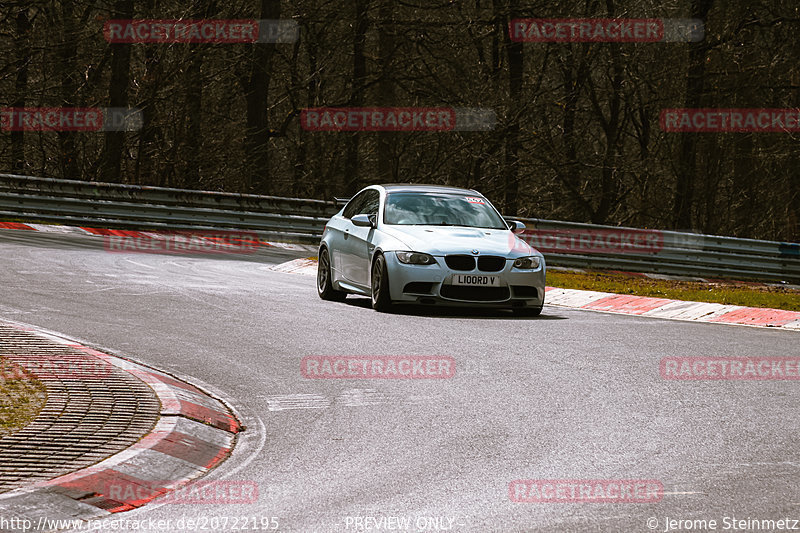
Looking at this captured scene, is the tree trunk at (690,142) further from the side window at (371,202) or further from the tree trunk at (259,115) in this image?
the side window at (371,202)

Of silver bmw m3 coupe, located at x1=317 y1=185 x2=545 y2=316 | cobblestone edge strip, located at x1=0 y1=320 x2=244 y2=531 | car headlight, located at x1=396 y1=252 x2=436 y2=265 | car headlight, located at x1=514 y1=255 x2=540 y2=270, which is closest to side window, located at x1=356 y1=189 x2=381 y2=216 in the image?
silver bmw m3 coupe, located at x1=317 y1=185 x2=545 y2=316

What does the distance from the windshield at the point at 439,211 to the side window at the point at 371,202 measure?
0.72ft

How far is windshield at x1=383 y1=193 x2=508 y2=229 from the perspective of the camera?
1480cm

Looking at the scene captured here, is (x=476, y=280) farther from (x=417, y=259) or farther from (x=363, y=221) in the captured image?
(x=363, y=221)

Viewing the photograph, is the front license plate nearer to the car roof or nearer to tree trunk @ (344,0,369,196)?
the car roof

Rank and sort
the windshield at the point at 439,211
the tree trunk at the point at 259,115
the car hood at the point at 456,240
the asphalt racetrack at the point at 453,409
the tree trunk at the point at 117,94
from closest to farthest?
1. the asphalt racetrack at the point at 453,409
2. the car hood at the point at 456,240
3. the windshield at the point at 439,211
4. the tree trunk at the point at 117,94
5. the tree trunk at the point at 259,115

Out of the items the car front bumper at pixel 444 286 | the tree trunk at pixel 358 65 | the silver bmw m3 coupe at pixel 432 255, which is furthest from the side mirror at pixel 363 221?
the tree trunk at pixel 358 65

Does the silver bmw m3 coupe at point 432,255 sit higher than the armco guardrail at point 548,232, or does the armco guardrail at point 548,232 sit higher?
the silver bmw m3 coupe at point 432,255

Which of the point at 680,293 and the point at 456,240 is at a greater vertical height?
the point at 456,240

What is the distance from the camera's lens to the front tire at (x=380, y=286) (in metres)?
13.8

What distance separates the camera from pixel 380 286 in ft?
45.6

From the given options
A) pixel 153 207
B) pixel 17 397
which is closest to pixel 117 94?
pixel 153 207

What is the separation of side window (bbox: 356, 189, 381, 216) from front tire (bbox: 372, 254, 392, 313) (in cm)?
123

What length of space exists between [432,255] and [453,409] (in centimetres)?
546
